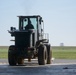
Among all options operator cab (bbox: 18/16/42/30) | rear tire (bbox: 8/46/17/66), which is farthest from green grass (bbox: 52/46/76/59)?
rear tire (bbox: 8/46/17/66)

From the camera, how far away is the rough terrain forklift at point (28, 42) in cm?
3103

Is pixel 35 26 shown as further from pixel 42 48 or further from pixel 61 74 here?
pixel 61 74

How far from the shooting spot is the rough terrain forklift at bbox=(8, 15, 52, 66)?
31031 mm

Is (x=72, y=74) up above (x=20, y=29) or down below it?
below

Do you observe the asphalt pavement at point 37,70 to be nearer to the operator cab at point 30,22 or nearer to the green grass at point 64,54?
the operator cab at point 30,22

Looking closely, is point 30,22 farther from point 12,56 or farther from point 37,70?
point 37,70

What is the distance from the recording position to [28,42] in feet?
103

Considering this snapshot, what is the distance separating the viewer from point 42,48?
31.2m

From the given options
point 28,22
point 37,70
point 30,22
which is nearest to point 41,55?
point 30,22

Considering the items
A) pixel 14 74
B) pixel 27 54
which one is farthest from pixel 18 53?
pixel 14 74

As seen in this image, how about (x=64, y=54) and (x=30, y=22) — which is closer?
(x=30, y=22)

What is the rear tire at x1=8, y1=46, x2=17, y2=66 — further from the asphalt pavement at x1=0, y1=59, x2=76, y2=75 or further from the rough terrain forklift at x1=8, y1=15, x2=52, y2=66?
the asphalt pavement at x1=0, y1=59, x2=76, y2=75

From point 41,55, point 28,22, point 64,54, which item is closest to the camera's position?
point 41,55

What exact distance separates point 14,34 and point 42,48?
7.77ft
